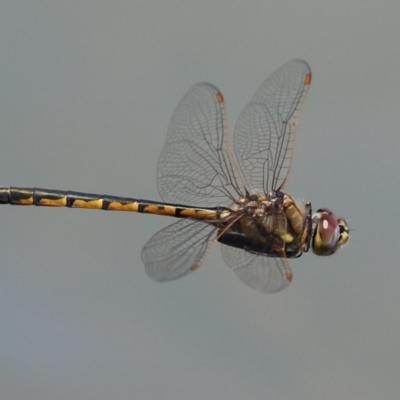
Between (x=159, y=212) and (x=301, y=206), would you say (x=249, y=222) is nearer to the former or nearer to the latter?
(x=301, y=206)

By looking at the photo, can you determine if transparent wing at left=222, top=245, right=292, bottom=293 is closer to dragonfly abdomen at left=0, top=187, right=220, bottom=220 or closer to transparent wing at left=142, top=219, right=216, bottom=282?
transparent wing at left=142, top=219, right=216, bottom=282

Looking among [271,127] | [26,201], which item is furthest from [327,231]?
[26,201]

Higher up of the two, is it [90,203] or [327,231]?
[90,203]

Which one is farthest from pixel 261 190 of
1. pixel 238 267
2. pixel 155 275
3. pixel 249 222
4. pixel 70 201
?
pixel 70 201

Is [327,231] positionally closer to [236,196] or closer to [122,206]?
[236,196]

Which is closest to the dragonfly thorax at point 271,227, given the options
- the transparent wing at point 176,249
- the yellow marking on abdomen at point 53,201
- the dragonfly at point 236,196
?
the dragonfly at point 236,196

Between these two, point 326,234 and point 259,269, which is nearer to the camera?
point 259,269
